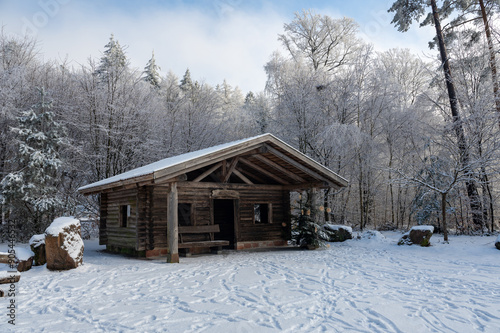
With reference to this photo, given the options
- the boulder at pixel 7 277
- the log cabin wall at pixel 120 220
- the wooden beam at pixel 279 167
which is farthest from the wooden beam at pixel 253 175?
the boulder at pixel 7 277

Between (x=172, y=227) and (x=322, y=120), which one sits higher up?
(x=322, y=120)

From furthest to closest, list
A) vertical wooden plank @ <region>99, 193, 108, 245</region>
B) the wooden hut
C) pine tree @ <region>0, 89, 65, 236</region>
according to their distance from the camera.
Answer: pine tree @ <region>0, 89, 65, 236</region>, vertical wooden plank @ <region>99, 193, 108, 245</region>, the wooden hut

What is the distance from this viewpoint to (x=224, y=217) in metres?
16.5

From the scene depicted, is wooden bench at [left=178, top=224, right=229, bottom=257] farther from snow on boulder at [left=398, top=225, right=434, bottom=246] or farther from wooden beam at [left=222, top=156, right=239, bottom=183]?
snow on boulder at [left=398, top=225, right=434, bottom=246]

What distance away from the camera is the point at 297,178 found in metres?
14.1

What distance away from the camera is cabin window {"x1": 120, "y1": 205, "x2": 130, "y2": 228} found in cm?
1332

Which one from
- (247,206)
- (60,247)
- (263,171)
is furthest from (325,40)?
(60,247)

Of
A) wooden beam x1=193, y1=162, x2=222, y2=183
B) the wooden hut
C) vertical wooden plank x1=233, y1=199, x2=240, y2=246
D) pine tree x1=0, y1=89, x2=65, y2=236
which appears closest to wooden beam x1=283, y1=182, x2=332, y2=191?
the wooden hut

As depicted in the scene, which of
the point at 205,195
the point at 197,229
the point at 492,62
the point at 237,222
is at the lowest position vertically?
the point at 197,229

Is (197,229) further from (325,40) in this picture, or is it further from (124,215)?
(325,40)

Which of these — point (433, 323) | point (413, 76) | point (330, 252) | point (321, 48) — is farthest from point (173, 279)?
point (413, 76)

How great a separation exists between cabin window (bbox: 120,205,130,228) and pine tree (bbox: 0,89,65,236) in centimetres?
531

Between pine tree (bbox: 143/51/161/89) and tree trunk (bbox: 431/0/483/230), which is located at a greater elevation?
pine tree (bbox: 143/51/161/89)

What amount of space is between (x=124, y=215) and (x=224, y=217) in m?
4.82
